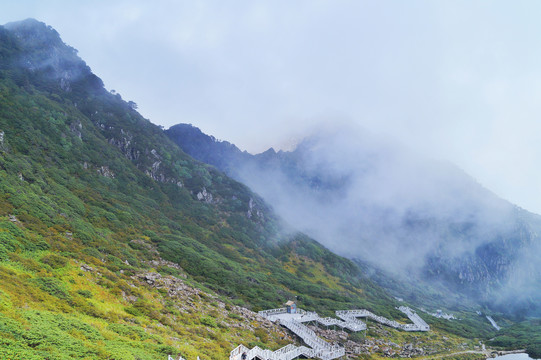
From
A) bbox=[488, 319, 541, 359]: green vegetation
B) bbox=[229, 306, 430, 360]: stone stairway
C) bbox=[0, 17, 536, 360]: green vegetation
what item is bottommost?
bbox=[488, 319, 541, 359]: green vegetation

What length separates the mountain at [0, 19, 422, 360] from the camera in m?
23.4

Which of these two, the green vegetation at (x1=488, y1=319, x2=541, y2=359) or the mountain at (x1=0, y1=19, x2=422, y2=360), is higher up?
the mountain at (x1=0, y1=19, x2=422, y2=360)

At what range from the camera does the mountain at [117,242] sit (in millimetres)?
23391

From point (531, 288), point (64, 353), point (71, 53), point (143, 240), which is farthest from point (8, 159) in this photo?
point (531, 288)

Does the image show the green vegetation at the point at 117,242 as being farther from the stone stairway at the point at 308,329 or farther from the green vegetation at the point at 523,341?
the green vegetation at the point at 523,341

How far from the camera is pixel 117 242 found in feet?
167

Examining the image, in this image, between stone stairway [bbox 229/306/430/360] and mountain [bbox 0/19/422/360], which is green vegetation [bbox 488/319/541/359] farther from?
stone stairway [bbox 229/306/430/360]

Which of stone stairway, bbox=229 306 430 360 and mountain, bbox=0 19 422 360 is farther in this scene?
stone stairway, bbox=229 306 430 360

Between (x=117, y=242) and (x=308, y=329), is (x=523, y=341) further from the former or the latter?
(x=117, y=242)

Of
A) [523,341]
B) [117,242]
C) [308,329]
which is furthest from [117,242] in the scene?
[523,341]

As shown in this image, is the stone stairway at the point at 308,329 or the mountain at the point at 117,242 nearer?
the mountain at the point at 117,242

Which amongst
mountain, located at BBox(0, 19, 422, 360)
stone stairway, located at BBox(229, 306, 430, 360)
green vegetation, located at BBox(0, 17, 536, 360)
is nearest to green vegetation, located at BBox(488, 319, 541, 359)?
green vegetation, located at BBox(0, 17, 536, 360)

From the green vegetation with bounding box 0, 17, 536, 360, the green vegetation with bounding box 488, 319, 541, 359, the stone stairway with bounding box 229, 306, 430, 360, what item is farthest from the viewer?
the green vegetation with bounding box 488, 319, 541, 359

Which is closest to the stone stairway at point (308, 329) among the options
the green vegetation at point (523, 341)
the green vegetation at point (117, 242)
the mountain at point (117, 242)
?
the mountain at point (117, 242)
